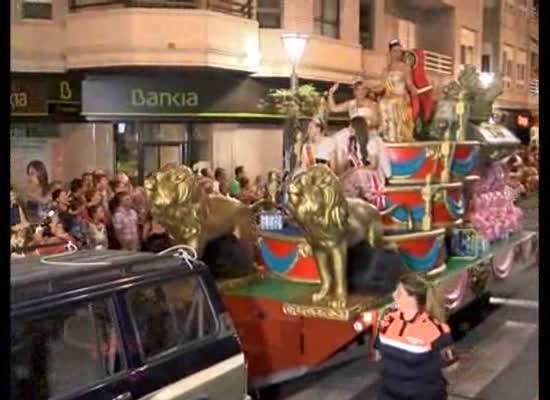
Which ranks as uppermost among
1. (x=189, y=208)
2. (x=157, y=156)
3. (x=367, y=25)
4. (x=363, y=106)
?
(x=367, y=25)

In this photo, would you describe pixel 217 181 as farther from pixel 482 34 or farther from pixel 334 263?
pixel 482 34

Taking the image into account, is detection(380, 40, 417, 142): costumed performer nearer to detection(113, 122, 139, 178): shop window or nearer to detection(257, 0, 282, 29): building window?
detection(257, 0, 282, 29): building window

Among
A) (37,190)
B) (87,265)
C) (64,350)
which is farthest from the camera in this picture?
(37,190)

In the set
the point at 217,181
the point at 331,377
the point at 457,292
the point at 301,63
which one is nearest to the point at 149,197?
the point at 217,181

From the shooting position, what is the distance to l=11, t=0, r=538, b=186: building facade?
1.93 metres

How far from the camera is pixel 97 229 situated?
1.78 m

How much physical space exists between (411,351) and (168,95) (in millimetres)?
1187

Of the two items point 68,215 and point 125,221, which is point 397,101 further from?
point 68,215

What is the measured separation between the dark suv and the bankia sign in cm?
68

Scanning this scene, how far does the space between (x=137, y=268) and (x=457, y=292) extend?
105 cm

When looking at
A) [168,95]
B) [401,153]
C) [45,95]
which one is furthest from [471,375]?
[45,95]

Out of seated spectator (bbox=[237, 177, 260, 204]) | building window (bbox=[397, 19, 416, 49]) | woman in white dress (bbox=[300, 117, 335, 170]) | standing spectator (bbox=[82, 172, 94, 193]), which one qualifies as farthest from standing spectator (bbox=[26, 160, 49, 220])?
building window (bbox=[397, 19, 416, 49])

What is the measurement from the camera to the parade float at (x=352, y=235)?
180 cm

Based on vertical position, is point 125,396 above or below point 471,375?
above
